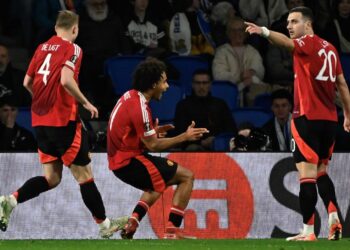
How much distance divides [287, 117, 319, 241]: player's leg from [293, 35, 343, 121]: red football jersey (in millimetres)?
129

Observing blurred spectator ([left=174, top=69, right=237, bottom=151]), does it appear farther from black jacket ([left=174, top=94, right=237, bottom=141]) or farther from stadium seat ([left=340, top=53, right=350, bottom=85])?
stadium seat ([left=340, top=53, right=350, bottom=85])

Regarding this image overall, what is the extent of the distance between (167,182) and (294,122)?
1344 millimetres

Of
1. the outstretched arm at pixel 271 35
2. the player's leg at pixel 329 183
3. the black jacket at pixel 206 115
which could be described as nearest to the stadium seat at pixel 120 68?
the black jacket at pixel 206 115

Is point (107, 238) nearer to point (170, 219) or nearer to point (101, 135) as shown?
point (170, 219)

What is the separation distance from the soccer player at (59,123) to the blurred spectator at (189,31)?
5611mm

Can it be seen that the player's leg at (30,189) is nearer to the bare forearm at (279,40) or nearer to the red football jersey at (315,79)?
the red football jersey at (315,79)

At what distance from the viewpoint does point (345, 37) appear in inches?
757

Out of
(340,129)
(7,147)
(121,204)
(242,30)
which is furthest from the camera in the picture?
(242,30)

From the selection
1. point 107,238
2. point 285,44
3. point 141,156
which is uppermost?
point 285,44

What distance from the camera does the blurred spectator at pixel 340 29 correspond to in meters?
19.1

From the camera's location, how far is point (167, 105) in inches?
704

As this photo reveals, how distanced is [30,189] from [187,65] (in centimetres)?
570

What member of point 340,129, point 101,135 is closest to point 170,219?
point 101,135

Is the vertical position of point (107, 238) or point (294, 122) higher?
point (294, 122)
